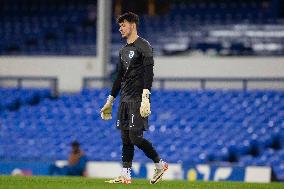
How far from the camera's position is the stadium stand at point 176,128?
2219cm

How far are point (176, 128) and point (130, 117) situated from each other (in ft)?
37.1

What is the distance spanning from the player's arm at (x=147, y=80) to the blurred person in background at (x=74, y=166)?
8.20 m

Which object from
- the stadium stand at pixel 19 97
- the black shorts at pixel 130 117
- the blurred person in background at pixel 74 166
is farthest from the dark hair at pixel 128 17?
the stadium stand at pixel 19 97

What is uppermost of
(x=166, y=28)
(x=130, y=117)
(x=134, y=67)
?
(x=134, y=67)

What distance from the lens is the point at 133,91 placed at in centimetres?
1251

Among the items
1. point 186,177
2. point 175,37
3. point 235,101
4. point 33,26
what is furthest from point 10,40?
point 186,177

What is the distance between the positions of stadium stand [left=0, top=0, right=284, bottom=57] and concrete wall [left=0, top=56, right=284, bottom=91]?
16.3 inches

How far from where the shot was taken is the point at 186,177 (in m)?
19.8

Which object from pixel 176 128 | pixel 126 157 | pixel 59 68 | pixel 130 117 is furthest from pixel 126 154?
pixel 59 68

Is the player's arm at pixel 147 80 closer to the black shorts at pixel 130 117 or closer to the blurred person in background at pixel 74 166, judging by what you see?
the black shorts at pixel 130 117

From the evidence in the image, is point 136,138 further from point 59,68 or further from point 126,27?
point 59,68

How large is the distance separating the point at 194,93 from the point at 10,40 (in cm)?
678

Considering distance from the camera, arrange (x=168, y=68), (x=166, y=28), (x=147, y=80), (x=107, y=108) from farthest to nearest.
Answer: (x=166, y=28) → (x=168, y=68) → (x=107, y=108) → (x=147, y=80)

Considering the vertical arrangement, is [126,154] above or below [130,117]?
below
